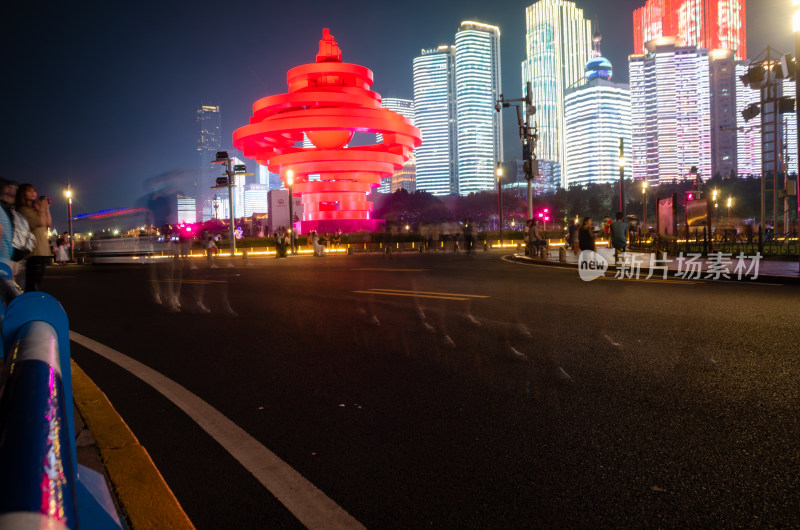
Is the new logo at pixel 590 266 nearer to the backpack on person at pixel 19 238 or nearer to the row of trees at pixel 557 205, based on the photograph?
the backpack on person at pixel 19 238

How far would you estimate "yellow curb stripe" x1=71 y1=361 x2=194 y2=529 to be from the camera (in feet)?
8.05

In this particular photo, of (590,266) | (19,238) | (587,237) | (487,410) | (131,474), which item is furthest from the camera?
(590,266)

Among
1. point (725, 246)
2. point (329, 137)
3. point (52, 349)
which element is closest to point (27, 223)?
point (52, 349)

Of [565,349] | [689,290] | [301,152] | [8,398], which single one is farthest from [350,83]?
[8,398]

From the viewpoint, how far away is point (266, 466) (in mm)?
3135

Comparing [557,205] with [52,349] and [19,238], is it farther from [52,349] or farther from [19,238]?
[52,349]

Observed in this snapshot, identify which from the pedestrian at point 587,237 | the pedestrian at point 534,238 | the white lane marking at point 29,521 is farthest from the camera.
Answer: the pedestrian at point 534,238

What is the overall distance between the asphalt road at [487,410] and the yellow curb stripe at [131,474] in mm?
126

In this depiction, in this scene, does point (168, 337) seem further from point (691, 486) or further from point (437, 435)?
point (691, 486)

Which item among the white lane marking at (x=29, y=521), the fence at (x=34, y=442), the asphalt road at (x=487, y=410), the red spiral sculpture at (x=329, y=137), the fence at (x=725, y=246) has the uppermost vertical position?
the red spiral sculpture at (x=329, y=137)

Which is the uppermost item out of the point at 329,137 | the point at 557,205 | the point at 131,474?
the point at 329,137

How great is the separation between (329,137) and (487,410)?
73111mm

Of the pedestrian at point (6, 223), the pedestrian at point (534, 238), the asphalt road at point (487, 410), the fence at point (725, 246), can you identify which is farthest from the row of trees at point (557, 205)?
the pedestrian at point (6, 223)

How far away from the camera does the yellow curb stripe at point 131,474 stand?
2.46m
